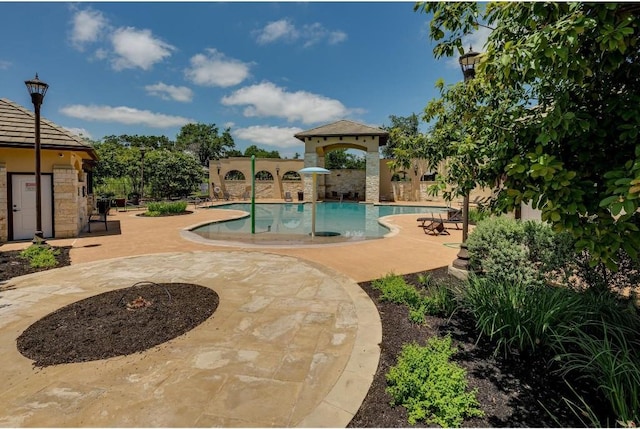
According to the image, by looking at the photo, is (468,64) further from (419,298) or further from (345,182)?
(345,182)

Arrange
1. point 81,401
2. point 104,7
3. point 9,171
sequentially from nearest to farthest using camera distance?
point 81,401 < point 104,7 < point 9,171

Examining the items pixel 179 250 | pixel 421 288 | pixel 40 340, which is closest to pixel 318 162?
pixel 179 250

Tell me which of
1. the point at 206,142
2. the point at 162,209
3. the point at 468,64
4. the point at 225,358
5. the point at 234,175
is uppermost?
the point at 206,142

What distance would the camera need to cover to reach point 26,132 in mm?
9102

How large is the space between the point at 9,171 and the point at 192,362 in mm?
10361

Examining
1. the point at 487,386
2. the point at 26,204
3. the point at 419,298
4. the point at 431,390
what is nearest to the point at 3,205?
the point at 26,204

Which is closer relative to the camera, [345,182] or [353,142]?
[353,142]

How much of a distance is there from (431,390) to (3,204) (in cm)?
1235

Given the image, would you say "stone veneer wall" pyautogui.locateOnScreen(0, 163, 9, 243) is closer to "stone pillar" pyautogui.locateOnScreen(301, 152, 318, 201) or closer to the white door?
the white door

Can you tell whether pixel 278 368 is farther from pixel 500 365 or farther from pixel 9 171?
pixel 9 171

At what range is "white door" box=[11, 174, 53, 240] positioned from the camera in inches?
354

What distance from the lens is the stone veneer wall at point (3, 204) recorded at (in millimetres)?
8688

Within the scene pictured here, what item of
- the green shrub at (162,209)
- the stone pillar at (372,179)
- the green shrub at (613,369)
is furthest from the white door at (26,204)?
the stone pillar at (372,179)

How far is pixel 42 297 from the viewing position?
4609 mm
